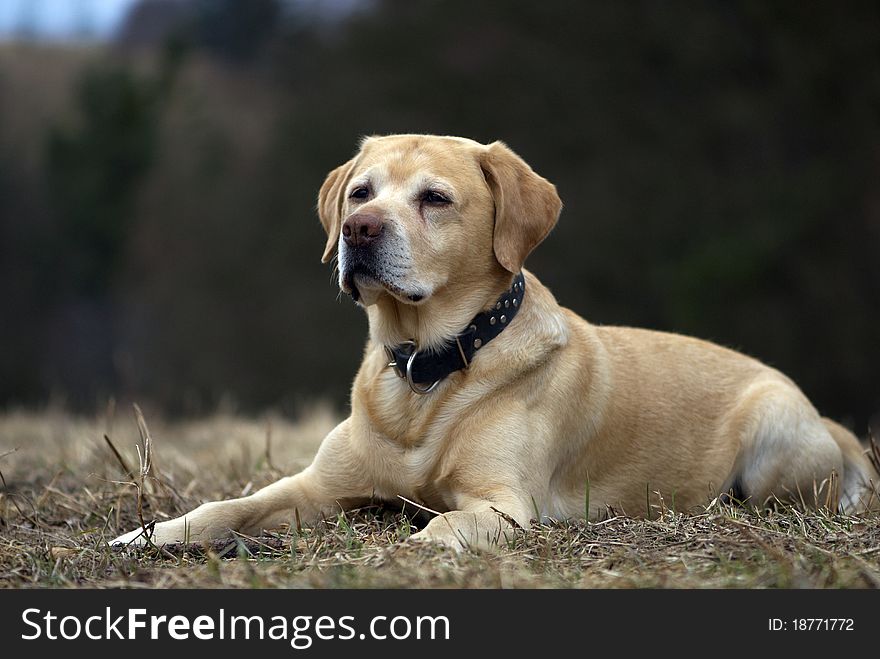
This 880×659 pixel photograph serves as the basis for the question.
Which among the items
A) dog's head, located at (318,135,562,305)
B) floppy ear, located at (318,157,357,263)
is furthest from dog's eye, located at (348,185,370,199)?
floppy ear, located at (318,157,357,263)

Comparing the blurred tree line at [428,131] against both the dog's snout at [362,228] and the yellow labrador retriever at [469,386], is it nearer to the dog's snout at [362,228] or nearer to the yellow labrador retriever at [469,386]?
the yellow labrador retriever at [469,386]

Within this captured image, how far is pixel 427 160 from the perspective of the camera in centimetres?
453

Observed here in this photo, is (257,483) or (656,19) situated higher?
(656,19)

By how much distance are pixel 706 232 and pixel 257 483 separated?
11.5 m

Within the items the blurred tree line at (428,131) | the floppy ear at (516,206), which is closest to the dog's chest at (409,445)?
the floppy ear at (516,206)

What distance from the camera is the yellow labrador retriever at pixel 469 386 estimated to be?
4277mm

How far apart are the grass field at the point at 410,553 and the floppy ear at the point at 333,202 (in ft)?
3.99

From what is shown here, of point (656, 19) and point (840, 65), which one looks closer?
point (840, 65)

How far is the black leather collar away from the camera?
4492 mm

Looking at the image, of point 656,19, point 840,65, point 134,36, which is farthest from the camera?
point 134,36

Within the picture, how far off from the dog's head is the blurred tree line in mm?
10174

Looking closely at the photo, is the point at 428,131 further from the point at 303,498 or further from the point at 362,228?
the point at 362,228
